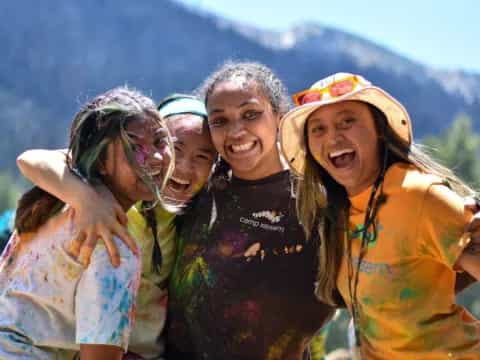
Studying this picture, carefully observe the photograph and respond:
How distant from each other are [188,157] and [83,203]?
2.40ft

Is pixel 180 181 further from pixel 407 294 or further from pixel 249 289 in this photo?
pixel 407 294

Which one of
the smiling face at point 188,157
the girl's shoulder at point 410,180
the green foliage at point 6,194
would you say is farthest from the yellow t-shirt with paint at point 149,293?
the green foliage at point 6,194

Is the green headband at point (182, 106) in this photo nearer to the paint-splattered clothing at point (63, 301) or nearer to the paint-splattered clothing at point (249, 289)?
the paint-splattered clothing at point (249, 289)

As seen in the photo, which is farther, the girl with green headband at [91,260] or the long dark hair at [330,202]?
A: the long dark hair at [330,202]

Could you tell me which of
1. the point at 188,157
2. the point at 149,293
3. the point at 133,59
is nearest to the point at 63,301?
the point at 149,293

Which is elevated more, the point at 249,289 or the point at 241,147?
the point at 241,147

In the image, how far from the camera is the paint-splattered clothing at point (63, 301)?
5.43 ft

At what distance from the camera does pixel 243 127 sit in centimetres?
235

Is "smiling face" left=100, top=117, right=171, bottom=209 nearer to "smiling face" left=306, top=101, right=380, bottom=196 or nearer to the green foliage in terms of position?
→ "smiling face" left=306, top=101, right=380, bottom=196

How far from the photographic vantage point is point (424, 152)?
2.03 metres

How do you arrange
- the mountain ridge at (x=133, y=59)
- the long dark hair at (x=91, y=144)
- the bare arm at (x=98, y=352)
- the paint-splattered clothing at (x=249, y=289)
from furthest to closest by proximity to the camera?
the mountain ridge at (x=133, y=59) → the paint-splattered clothing at (x=249, y=289) → the long dark hair at (x=91, y=144) → the bare arm at (x=98, y=352)

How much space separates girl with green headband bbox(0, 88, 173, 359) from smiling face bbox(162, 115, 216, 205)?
38 centimetres

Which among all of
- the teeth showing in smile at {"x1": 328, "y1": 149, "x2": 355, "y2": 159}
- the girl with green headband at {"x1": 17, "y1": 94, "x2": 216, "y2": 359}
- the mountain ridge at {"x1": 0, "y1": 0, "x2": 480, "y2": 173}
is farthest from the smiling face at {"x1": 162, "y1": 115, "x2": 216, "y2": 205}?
the mountain ridge at {"x1": 0, "y1": 0, "x2": 480, "y2": 173}

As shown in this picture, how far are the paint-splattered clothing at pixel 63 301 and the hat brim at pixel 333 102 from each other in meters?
0.74
